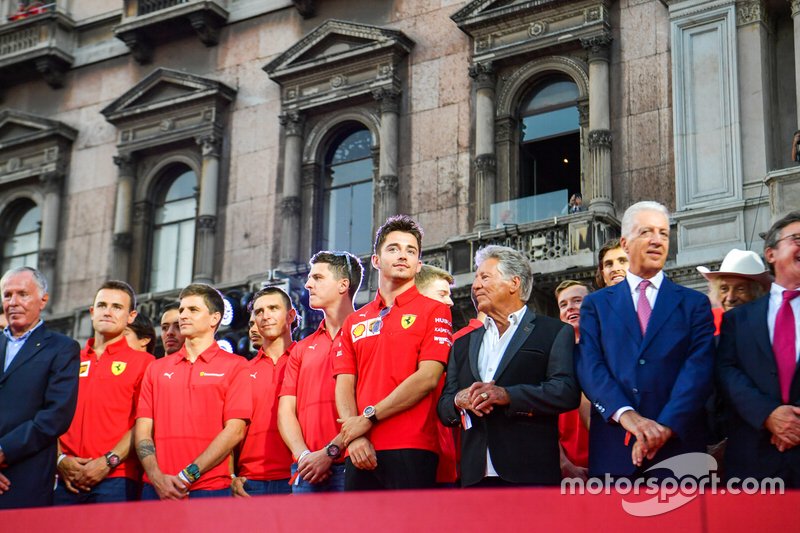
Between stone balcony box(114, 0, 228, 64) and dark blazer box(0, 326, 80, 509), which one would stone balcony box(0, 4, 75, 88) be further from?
dark blazer box(0, 326, 80, 509)

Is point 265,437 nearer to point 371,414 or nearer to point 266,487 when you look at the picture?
point 266,487

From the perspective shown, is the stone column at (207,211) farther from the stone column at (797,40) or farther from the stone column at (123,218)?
the stone column at (797,40)

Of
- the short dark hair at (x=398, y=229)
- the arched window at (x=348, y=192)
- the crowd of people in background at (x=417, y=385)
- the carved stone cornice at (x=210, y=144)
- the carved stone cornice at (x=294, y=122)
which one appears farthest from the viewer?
the carved stone cornice at (x=210, y=144)

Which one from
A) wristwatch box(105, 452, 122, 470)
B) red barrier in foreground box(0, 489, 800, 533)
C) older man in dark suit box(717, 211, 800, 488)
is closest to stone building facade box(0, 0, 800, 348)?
wristwatch box(105, 452, 122, 470)

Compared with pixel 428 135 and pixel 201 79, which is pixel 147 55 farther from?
pixel 428 135

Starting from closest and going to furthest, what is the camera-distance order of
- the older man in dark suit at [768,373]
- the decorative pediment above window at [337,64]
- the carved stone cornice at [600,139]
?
the older man in dark suit at [768,373], the carved stone cornice at [600,139], the decorative pediment above window at [337,64]

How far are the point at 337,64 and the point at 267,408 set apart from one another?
1364 cm

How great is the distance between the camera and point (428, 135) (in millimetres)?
19156

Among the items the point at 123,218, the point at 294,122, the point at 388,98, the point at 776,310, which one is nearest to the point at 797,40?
the point at 388,98

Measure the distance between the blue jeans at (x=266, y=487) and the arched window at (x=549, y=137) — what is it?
38.1 ft

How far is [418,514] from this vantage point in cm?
416

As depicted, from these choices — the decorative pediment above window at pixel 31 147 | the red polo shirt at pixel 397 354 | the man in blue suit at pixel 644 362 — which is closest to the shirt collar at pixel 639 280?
the man in blue suit at pixel 644 362

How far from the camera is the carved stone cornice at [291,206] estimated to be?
65.7ft

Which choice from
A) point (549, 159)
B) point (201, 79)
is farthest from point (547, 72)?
point (201, 79)
